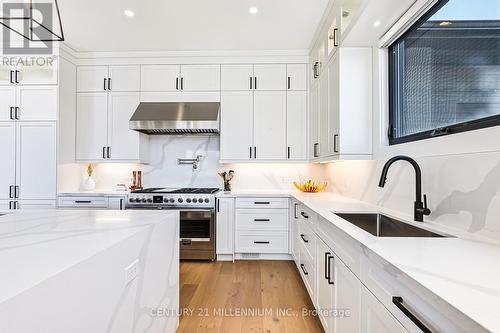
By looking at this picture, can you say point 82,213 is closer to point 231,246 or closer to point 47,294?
point 47,294

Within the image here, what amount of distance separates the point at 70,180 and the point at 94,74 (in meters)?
1.49

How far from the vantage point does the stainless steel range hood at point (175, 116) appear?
10.5 feet

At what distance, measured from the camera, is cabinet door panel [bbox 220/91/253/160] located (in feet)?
11.4

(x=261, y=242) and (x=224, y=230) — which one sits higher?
(x=224, y=230)

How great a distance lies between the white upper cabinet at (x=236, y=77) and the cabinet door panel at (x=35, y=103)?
2.19m

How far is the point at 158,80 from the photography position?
350 centimetres

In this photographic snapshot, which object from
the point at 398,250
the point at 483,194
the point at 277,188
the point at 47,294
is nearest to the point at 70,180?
the point at 277,188

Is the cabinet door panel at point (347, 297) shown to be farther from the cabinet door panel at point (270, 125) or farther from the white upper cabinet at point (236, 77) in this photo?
the white upper cabinet at point (236, 77)

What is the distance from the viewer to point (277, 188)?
12.3 feet

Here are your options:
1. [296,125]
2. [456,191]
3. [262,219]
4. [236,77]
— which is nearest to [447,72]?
[456,191]

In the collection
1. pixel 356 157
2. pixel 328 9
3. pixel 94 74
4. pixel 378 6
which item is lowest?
pixel 356 157

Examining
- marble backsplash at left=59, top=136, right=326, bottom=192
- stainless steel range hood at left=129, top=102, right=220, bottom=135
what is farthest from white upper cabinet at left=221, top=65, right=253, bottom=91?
marble backsplash at left=59, top=136, right=326, bottom=192

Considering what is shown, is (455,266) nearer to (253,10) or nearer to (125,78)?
(253,10)

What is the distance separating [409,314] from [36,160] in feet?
13.1
